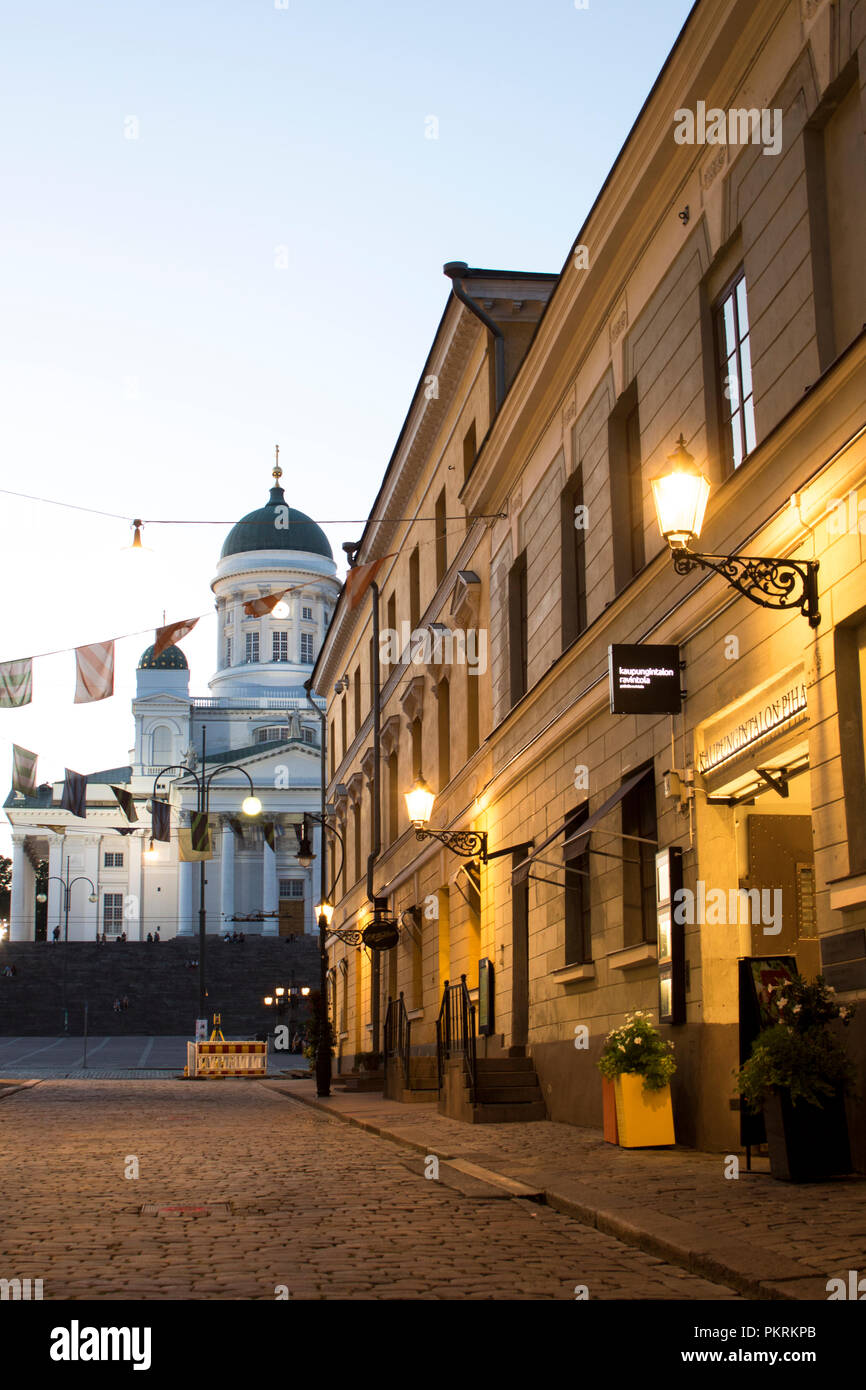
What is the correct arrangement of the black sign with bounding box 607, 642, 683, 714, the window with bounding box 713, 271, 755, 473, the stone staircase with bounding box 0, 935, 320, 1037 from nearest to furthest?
the window with bounding box 713, 271, 755, 473 → the black sign with bounding box 607, 642, 683, 714 → the stone staircase with bounding box 0, 935, 320, 1037

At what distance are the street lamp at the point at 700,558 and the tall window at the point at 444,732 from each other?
1683cm

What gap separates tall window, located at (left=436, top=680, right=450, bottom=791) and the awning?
7.17 metres

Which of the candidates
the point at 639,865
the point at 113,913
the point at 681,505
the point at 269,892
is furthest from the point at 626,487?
the point at 113,913

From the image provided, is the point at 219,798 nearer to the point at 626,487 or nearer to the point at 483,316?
the point at 483,316

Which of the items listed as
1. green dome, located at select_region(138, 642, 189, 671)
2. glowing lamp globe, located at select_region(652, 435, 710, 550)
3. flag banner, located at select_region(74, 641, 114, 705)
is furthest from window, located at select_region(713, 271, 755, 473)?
green dome, located at select_region(138, 642, 189, 671)

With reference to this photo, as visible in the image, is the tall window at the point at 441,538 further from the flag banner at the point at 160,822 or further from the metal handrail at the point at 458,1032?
the flag banner at the point at 160,822

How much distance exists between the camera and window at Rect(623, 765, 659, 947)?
52.9 feet

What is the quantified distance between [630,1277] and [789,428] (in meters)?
6.47

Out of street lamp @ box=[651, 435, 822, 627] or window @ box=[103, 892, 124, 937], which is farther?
window @ box=[103, 892, 124, 937]

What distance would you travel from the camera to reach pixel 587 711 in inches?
699

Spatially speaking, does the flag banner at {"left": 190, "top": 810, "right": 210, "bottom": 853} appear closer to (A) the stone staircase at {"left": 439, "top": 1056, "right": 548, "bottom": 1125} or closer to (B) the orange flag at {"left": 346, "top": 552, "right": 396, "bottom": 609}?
(B) the orange flag at {"left": 346, "top": 552, "right": 396, "bottom": 609}
